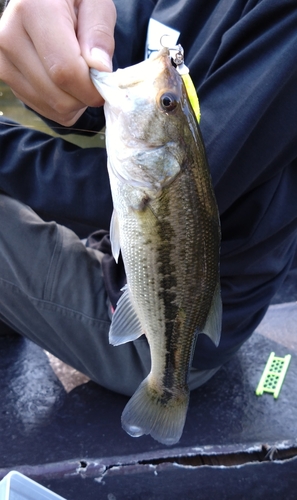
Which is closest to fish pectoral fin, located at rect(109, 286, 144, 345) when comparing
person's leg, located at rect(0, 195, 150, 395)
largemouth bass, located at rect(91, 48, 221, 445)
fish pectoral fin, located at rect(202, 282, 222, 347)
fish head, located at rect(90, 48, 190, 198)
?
largemouth bass, located at rect(91, 48, 221, 445)

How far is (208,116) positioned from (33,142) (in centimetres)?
61

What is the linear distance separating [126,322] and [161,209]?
1.01 feet

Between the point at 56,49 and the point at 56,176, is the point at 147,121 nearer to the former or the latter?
the point at 56,49

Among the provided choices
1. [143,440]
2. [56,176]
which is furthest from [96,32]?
[143,440]

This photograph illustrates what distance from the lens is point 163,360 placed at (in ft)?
3.98

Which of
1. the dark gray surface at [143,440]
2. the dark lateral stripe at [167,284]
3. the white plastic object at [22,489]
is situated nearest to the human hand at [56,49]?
the dark lateral stripe at [167,284]

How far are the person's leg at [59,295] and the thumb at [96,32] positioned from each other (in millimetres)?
760

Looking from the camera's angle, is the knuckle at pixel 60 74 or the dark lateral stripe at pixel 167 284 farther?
the dark lateral stripe at pixel 167 284

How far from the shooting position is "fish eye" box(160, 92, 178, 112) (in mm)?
986

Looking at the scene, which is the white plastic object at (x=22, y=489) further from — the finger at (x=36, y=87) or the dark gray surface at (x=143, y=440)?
the finger at (x=36, y=87)

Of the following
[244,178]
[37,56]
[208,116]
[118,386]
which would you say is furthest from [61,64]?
[118,386]

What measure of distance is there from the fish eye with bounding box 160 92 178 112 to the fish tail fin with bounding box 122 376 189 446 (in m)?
0.69

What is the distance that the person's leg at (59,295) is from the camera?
1565mm

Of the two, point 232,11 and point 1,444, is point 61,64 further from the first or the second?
point 1,444
